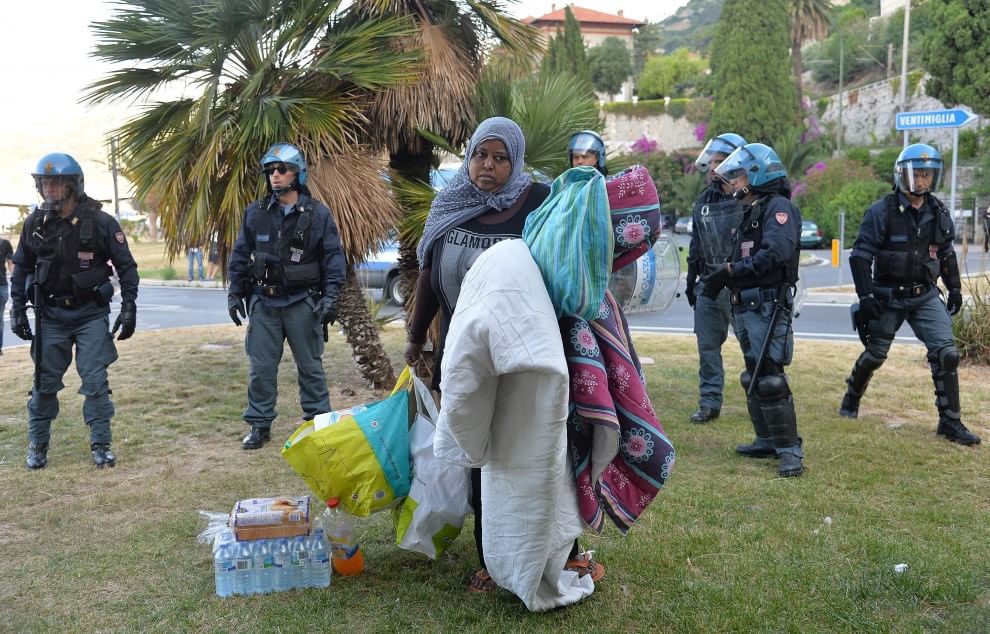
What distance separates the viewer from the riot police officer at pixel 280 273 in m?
6.07

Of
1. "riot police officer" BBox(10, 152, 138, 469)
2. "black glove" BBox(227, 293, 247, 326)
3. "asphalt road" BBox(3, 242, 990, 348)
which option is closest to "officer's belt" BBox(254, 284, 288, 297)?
"black glove" BBox(227, 293, 247, 326)

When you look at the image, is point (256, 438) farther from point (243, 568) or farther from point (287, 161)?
point (243, 568)

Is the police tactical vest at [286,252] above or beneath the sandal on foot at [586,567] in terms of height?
above

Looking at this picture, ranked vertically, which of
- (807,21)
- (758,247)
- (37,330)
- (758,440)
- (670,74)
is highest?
(807,21)

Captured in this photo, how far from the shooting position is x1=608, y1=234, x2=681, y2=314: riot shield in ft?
14.4

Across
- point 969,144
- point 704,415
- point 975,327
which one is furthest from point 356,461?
point 969,144

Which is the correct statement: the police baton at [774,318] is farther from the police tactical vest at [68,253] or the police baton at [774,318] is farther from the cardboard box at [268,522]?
the police tactical vest at [68,253]

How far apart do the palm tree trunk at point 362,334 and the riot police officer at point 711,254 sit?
110 inches

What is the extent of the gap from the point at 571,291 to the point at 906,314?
13.2 ft

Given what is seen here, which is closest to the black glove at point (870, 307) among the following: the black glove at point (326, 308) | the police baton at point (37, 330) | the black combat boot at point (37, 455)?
the black glove at point (326, 308)

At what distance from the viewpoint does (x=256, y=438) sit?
6273mm

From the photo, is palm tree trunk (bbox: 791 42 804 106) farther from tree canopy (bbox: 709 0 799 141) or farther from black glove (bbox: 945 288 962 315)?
black glove (bbox: 945 288 962 315)

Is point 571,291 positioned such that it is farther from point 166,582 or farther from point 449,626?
point 166,582

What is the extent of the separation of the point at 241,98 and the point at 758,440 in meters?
4.62
